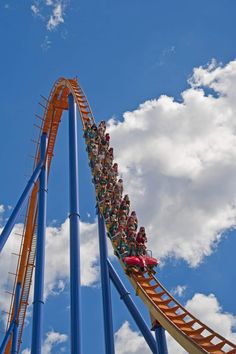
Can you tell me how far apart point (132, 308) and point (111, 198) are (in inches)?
78.4

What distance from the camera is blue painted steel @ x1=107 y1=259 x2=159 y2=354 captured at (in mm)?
8109

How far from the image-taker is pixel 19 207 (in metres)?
9.73

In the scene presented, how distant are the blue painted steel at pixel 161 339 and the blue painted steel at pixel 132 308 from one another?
1.85 metres

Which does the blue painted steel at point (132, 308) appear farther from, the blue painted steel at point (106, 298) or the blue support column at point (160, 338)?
the blue support column at point (160, 338)

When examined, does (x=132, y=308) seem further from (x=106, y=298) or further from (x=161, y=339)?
(x=161, y=339)

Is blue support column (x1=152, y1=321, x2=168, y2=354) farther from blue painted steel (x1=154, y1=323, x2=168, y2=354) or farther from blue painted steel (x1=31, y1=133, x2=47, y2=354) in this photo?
blue painted steel (x1=31, y1=133, x2=47, y2=354)

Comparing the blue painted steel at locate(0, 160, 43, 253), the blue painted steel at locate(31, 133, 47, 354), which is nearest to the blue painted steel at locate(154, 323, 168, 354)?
the blue painted steel at locate(31, 133, 47, 354)

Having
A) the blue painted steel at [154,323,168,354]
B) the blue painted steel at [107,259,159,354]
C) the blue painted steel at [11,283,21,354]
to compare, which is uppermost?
the blue painted steel at [11,283,21,354]

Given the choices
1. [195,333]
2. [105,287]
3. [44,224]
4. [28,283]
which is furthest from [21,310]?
[195,333]

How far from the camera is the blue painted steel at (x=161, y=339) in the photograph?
615 centimetres

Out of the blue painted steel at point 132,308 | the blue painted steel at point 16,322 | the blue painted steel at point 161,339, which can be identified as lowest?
the blue painted steel at point 161,339

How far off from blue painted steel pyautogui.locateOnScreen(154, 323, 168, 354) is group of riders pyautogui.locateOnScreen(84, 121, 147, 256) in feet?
4.66

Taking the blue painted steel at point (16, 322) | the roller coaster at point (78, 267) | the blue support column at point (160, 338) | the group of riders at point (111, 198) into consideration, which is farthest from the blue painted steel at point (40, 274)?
the blue painted steel at point (16, 322)

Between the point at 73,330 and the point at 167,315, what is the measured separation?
1876 mm
